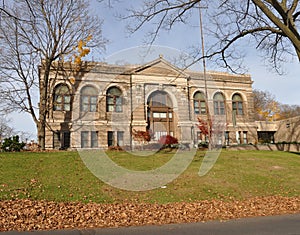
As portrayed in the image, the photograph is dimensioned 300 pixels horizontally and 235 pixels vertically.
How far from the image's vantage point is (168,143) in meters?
25.4

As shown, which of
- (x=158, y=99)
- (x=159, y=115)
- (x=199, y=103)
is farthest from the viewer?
(x=199, y=103)

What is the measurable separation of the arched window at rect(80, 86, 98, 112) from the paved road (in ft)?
73.7

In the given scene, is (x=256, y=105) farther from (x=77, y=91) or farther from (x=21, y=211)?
(x=21, y=211)

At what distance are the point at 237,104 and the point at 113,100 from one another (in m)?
16.1

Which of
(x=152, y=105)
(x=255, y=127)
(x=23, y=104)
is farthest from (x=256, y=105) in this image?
(x=23, y=104)

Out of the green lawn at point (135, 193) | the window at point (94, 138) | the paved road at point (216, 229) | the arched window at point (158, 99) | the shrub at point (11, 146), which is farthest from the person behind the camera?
the arched window at point (158, 99)

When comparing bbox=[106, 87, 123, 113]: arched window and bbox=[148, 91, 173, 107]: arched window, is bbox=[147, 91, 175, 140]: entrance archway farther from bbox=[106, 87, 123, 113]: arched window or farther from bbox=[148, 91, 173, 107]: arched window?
bbox=[106, 87, 123, 113]: arched window

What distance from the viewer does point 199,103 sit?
33188mm

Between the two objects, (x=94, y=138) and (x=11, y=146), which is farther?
(x=94, y=138)

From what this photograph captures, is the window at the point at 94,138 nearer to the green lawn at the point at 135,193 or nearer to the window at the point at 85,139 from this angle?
the window at the point at 85,139

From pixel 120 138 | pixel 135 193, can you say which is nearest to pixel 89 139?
pixel 120 138

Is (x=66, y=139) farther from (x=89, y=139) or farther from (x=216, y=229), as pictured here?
(x=216, y=229)

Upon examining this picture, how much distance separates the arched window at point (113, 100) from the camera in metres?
29.5

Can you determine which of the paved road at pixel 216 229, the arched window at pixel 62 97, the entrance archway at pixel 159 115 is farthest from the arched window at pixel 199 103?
the paved road at pixel 216 229
